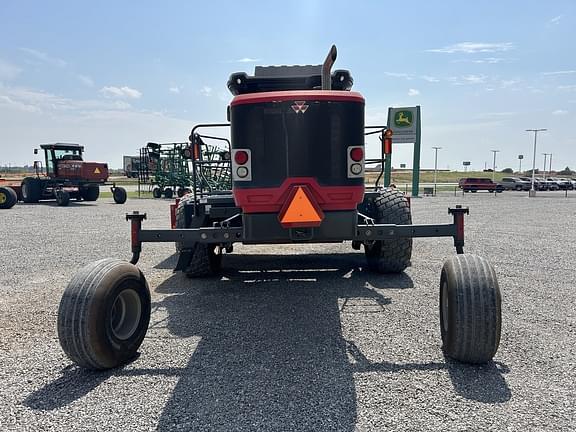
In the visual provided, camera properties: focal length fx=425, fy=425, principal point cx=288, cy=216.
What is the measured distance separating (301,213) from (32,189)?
880 inches

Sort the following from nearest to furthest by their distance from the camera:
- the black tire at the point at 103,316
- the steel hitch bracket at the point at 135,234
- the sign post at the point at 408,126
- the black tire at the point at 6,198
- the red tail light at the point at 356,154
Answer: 1. the black tire at the point at 103,316
2. the red tail light at the point at 356,154
3. the steel hitch bracket at the point at 135,234
4. the black tire at the point at 6,198
5. the sign post at the point at 408,126

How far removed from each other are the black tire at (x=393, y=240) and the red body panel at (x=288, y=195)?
2305 mm

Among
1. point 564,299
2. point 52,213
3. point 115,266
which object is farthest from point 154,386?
point 52,213

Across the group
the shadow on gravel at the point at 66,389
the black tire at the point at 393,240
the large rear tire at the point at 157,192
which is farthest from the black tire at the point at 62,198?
the shadow on gravel at the point at 66,389

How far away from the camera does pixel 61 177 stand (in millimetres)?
22297

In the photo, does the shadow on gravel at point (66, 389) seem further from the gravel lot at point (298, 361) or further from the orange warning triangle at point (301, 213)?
the orange warning triangle at point (301, 213)

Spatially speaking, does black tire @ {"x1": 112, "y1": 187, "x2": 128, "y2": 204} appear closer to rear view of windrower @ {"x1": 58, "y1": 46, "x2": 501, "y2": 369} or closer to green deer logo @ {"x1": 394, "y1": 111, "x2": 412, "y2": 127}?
rear view of windrower @ {"x1": 58, "y1": 46, "x2": 501, "y2": 369}

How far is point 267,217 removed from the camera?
404 cm

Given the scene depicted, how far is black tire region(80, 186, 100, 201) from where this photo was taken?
2306cm

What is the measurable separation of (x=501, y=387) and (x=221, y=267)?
507 cm

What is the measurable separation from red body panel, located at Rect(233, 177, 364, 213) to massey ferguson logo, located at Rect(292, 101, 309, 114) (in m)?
0.63

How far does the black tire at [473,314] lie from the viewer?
10.8ft

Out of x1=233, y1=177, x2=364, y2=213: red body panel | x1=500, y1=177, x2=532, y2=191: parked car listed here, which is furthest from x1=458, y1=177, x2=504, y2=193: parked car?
x1=233, y1=177, x2=364, y2=213: red body panel

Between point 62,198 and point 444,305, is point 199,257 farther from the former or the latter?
point 62,198
